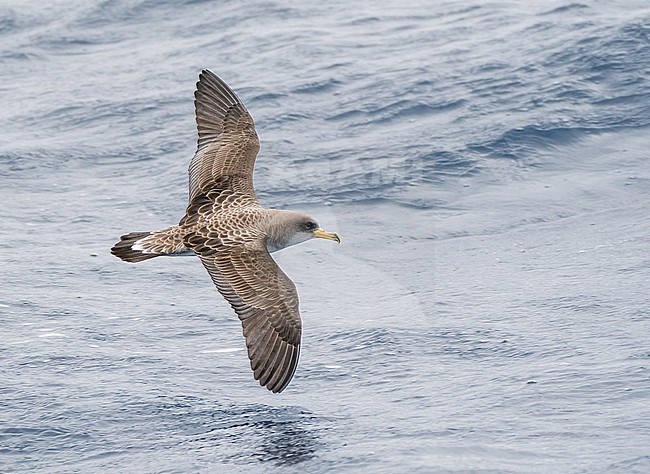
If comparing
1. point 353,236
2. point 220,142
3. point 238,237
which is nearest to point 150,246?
point 238,237

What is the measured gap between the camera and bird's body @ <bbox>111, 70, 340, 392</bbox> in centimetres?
888

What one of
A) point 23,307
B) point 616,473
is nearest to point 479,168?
point 23,307

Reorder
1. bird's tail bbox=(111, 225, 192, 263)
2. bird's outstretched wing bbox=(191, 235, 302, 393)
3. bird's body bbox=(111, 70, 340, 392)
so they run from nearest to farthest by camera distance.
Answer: bird's outstretched wing bbox=(191, 235, 302, 393), bird's body bbox=(111, 70, 340, 392), bird's tail bbox=(111, 225, 192, 263)

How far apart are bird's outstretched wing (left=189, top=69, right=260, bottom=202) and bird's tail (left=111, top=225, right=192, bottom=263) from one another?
2.89 feet

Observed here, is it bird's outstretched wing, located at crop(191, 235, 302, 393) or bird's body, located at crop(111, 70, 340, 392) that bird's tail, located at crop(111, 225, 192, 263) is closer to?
bird's body, located at crop(111, 70, 340, 392)

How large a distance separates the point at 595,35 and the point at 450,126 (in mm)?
3415

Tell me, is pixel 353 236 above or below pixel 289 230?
below

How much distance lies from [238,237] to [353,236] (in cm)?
319

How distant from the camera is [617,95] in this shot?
15.8 metres

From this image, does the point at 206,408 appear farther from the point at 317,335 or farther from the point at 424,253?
the point at 424,253

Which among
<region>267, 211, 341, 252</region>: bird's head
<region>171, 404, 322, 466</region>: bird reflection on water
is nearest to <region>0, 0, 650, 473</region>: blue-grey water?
<region>171, 404, 322, 466</region>: bird reflection on water

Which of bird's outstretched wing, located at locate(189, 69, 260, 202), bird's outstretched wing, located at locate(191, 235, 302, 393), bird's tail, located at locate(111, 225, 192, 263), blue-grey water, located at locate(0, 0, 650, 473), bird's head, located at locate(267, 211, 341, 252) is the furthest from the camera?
bird's outstretched wing, located at locate(189, 69, 260, 202)

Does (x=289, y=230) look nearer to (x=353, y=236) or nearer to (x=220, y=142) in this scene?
(x=220, y=142)

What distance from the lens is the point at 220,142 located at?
10.9 m
